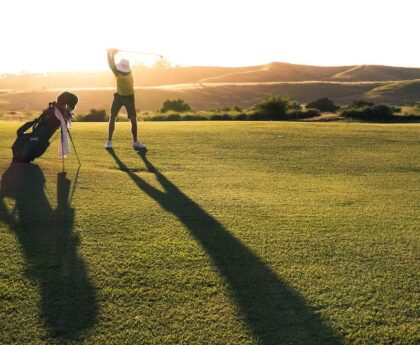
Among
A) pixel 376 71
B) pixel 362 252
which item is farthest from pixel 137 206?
pixel 376 71

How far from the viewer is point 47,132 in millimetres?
7684

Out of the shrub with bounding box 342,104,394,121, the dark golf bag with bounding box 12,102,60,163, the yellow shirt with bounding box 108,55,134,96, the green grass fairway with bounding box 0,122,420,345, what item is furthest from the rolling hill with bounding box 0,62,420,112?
the green grass fairway with bounding box 0,122,420,345

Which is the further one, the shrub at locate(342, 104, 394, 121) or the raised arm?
the shrub at locate(342, 104, 394, 121)

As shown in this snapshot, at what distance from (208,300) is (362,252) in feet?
5.77

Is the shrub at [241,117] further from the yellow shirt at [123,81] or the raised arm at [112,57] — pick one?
the raised arm at [112,57]

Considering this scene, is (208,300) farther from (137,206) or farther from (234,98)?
(234,98)

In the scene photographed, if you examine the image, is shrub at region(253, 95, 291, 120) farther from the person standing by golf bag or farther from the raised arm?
the person standing by golf bag

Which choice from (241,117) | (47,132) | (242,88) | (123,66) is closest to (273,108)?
(241,117)

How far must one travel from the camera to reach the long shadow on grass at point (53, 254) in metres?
3.19

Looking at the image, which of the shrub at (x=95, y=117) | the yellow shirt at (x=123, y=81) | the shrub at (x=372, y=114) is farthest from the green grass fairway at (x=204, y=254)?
the shrub at (x=95, y=117)

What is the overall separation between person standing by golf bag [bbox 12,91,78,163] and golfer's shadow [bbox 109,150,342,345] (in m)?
3.17

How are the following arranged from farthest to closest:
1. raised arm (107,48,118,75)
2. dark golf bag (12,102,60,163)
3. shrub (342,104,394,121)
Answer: shrub (342,104,394,121), raised arm (107,48,118,75), dark golf bag (12,102,60,163)

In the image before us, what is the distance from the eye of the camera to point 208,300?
3482 millimetres

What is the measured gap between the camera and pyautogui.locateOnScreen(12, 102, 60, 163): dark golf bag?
7.54m
